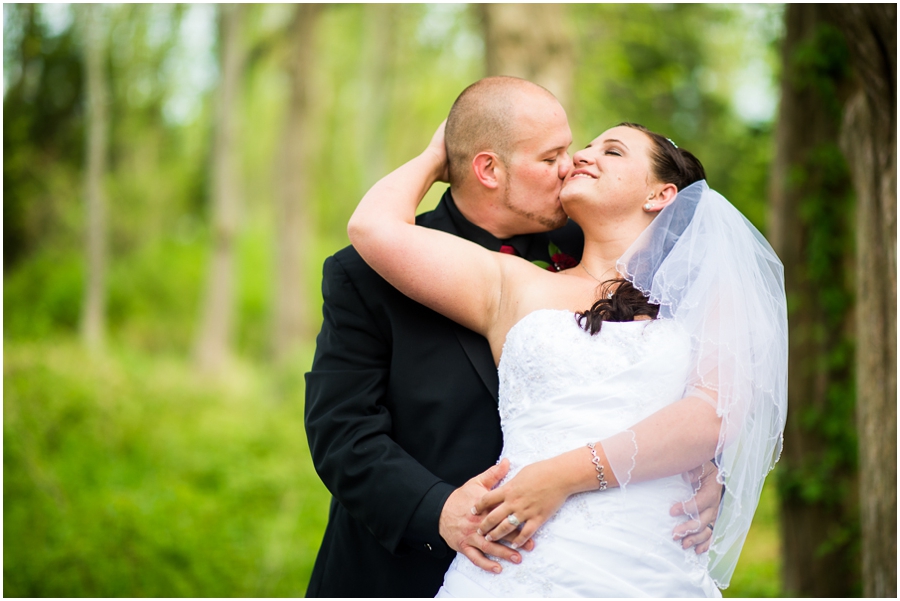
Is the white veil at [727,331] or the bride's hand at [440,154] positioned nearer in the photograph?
the white veil at [727,331]

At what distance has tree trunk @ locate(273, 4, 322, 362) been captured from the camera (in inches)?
468

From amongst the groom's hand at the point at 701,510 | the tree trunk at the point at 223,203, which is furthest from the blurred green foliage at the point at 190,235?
the groom's hand at the point at 701,510

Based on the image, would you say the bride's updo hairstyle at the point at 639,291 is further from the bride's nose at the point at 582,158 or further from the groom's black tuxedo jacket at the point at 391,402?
the groom's black tuxedo jacket at the point at 391,402

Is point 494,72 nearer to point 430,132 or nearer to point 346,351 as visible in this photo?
point 346,351

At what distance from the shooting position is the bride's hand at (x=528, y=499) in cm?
200

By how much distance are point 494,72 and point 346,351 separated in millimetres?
3499

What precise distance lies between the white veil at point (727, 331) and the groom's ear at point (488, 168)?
0.51 m

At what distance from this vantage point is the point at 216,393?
1038 cm

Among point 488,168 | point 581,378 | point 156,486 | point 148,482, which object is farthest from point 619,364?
point 148,482

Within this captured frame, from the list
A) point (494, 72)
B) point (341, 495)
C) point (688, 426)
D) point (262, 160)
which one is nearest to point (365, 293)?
point (341, 495)

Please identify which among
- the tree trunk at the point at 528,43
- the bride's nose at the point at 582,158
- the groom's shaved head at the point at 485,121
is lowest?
the bride's nose at the point at 582,158

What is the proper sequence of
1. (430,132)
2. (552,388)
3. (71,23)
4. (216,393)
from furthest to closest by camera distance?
(430,132)
(71,23)
(216,393)
(552,388)

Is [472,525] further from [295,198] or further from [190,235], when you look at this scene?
[190,235]

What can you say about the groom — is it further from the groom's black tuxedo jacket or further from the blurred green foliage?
the blurred green foliage
